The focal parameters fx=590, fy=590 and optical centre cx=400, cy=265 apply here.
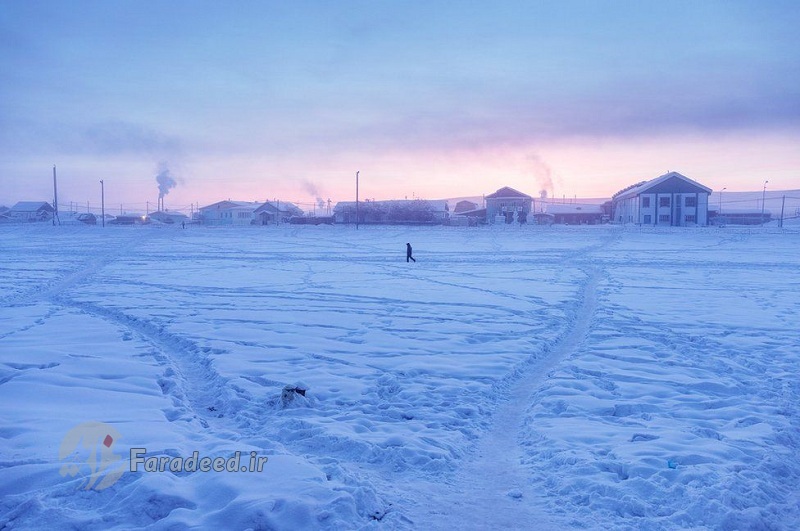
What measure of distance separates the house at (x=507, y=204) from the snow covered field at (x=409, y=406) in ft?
210

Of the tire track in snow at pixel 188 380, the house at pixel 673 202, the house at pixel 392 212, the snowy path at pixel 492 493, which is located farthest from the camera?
Result: the house at pixel 392 212

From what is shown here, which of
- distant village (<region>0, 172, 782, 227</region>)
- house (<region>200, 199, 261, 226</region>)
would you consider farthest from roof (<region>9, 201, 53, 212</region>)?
house (<region>200, 199, 261, 226</region>)

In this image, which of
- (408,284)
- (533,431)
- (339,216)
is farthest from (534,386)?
(339,216)

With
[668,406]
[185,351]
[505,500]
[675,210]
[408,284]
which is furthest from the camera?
[675,210]

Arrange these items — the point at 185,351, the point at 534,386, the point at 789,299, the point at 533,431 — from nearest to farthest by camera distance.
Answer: the point at 533,431, the point at 534,386, the point at 185,351, the point at 789,299

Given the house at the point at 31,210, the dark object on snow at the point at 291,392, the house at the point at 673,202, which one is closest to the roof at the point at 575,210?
the house at the point at 673,202

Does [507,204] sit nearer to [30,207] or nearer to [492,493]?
[492,493]

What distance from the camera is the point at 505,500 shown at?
4.77 m

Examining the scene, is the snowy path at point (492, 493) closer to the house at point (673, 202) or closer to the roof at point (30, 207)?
the house at point (673, 202)

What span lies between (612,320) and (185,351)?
830 cm

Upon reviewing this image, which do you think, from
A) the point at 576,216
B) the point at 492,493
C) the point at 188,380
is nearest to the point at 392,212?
the point at 576,216

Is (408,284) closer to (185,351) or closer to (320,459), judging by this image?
(185,351)

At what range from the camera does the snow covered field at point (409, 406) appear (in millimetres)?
4531

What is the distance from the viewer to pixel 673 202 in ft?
214
